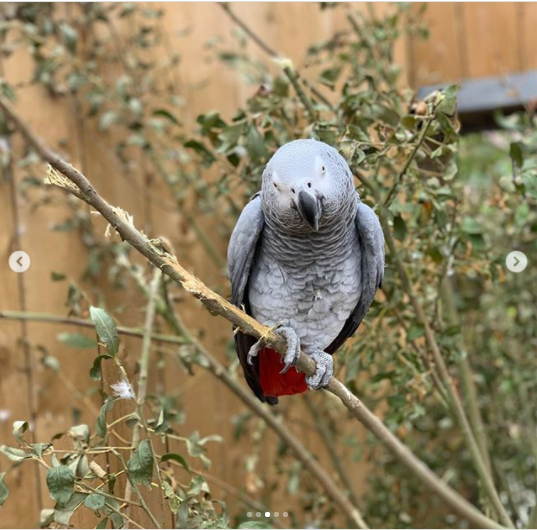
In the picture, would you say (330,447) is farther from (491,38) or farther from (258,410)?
(491,38)

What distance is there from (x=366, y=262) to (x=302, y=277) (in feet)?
0.23

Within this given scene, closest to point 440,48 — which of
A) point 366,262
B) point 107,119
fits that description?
point 107,119

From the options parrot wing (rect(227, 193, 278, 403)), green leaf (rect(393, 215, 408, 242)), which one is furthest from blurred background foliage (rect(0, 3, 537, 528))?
parrot wing (rect(227, 193, 278, 403))

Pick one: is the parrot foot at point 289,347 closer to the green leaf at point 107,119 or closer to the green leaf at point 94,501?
the green leaf at point 94,501

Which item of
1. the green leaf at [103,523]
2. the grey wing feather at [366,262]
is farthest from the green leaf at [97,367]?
the grey wing feather at [366,262]

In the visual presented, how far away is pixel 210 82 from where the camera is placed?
1.42 m

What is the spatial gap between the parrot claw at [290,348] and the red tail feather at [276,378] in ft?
0.34

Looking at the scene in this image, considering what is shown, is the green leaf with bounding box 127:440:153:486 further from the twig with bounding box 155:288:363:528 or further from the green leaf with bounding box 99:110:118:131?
the green leaf with bounding box 99:110:118:131

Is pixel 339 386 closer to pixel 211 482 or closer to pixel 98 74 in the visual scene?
pixel 211 482

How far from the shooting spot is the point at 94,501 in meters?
0.54

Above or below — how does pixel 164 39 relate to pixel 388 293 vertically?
above

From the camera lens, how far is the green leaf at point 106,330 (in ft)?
1.78

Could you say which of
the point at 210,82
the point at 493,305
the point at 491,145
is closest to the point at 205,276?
the point at 210,82

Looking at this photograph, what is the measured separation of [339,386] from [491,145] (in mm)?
1448
